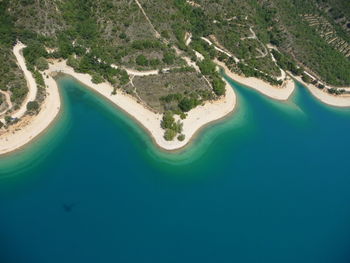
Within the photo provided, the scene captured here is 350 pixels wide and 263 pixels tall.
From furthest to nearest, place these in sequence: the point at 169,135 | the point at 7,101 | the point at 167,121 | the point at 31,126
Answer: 1. the point at 167,121
2. the point at 7,101
3. the point at 169,135
4. the point at 31,126

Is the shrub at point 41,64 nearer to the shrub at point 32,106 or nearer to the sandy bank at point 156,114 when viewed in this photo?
the sandy bank at point 156,114

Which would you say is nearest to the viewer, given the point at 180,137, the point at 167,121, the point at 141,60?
the point at 180,137

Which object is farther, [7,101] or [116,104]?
[116,104]

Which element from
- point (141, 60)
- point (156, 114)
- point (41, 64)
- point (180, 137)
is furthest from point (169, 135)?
point (41, 64)

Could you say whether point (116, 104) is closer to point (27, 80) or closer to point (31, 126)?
point (31, 126)

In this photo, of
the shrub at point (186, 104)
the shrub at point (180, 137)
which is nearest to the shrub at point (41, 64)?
the shrub at point (186, 104)

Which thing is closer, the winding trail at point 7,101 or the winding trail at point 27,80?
the winding trail at point 7,101
